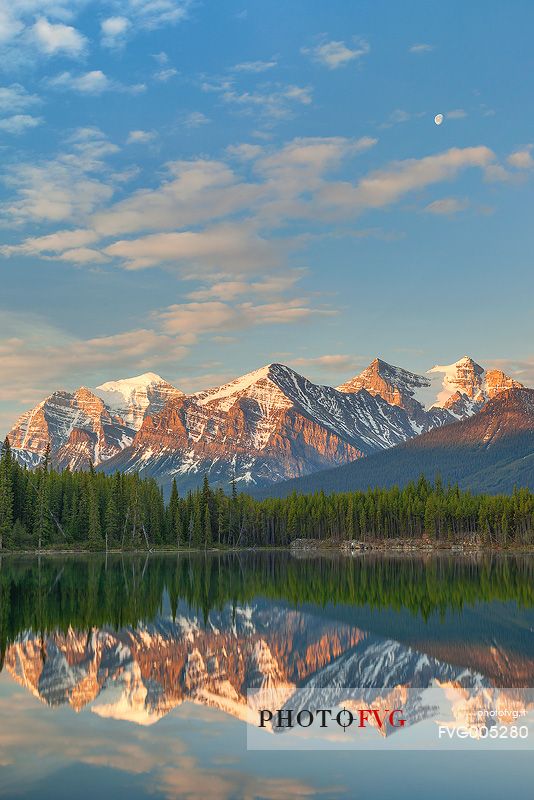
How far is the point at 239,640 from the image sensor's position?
5244cm

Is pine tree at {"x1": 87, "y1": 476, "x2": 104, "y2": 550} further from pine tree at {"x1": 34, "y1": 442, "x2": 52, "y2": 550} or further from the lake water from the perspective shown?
the lake water

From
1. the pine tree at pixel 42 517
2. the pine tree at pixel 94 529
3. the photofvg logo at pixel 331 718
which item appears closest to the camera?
the photofvg logo at pixel 331 718

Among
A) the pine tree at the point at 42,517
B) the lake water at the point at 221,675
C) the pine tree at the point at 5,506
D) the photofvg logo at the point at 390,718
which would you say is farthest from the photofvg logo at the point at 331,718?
the pine tree at the point at 42,517

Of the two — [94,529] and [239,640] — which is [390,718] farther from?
[94,529]

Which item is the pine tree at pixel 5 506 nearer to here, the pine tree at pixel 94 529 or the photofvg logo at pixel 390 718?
the pine tree at pixel 94 529

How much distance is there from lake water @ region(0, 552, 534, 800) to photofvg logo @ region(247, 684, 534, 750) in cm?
54

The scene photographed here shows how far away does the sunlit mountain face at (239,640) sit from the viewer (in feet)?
125

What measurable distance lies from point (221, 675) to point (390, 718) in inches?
421

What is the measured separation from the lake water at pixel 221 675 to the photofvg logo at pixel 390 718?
1.76ft

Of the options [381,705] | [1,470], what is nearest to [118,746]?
[381,705]

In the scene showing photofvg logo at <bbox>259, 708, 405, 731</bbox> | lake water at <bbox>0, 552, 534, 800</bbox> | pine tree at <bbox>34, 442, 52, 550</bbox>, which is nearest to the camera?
lake water at <bbox>0, 552, 534, 800</bbox>

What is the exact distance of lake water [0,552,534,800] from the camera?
24.9 meters

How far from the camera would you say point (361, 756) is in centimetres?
2725

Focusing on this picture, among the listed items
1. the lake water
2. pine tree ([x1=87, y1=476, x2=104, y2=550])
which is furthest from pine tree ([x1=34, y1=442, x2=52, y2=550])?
the lake water
